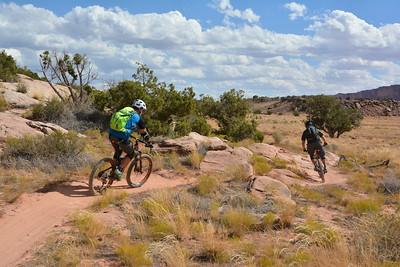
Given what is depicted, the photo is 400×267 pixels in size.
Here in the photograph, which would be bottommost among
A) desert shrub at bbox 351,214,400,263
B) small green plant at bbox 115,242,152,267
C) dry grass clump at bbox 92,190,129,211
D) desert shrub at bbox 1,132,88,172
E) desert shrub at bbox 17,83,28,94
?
small green plant at bbox 115,242,152,267

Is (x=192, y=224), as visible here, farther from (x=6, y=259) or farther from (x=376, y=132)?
(x=376, y=132)

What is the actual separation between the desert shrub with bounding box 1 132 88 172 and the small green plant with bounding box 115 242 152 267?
5.67 metres

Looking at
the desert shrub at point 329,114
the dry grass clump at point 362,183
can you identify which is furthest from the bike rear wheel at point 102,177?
the desert shrub at point 329,114

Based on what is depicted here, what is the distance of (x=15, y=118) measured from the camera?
17250 mm

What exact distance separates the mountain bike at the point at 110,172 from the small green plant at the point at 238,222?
3.11 m

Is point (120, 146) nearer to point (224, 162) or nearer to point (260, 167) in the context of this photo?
point (224, 162)

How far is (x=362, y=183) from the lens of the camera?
55.5 feet

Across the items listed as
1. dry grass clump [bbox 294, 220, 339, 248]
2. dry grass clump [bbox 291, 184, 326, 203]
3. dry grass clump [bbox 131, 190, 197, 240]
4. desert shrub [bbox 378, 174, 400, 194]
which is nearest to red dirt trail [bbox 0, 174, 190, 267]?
dry grass clump [bbox 131, 190, 197, 240]

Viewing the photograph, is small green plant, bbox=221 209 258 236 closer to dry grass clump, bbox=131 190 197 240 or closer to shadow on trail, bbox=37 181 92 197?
dry grass clump, bbox=131 190 197 240

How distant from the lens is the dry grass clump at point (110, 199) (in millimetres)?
10195

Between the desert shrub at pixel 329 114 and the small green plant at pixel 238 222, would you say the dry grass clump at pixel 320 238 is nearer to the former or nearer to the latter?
the small green plant at pixel 238 222

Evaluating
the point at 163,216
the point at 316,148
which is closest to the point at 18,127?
the point at 163,216

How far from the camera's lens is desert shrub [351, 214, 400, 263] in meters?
6.84

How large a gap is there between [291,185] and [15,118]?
9438 millimetres
